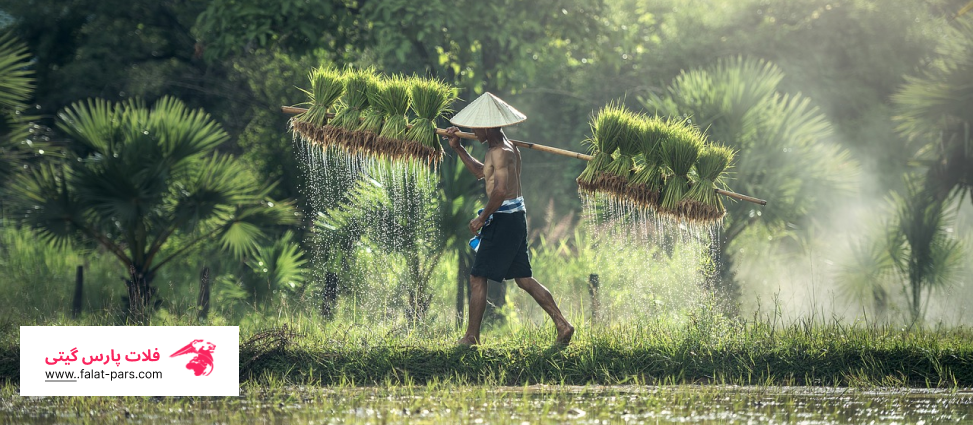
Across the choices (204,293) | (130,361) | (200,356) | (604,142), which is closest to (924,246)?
(604,142)

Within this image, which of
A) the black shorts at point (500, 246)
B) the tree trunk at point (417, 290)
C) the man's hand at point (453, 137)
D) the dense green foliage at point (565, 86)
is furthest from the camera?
the dense green foliage at point (565, 86)

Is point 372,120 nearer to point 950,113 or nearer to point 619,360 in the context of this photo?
point 619,360

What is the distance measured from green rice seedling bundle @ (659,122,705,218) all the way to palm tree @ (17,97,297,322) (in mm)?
5329

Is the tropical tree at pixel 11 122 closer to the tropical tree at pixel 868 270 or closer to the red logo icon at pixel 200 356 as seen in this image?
the red logo icon at pixel 200 356

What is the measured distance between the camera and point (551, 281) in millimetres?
14328

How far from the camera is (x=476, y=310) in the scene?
28.1ft

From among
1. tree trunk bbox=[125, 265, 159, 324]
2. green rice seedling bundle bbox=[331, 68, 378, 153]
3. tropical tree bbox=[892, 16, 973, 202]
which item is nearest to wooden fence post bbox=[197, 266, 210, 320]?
tree trunk bbox=[125, 265, 159, 324]

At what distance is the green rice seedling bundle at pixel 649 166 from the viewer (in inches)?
352

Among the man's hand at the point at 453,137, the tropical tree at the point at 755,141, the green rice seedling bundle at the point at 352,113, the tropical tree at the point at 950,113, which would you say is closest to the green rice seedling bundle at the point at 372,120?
the green rice seedling bundle at the point at 352,113

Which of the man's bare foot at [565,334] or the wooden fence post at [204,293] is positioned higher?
the wooden fence post at [204,293]

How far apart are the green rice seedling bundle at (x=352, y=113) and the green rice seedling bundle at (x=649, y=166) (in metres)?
2.24

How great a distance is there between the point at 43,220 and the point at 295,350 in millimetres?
4982

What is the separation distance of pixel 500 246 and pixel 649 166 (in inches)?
56.4

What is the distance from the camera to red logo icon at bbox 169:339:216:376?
294 inches
